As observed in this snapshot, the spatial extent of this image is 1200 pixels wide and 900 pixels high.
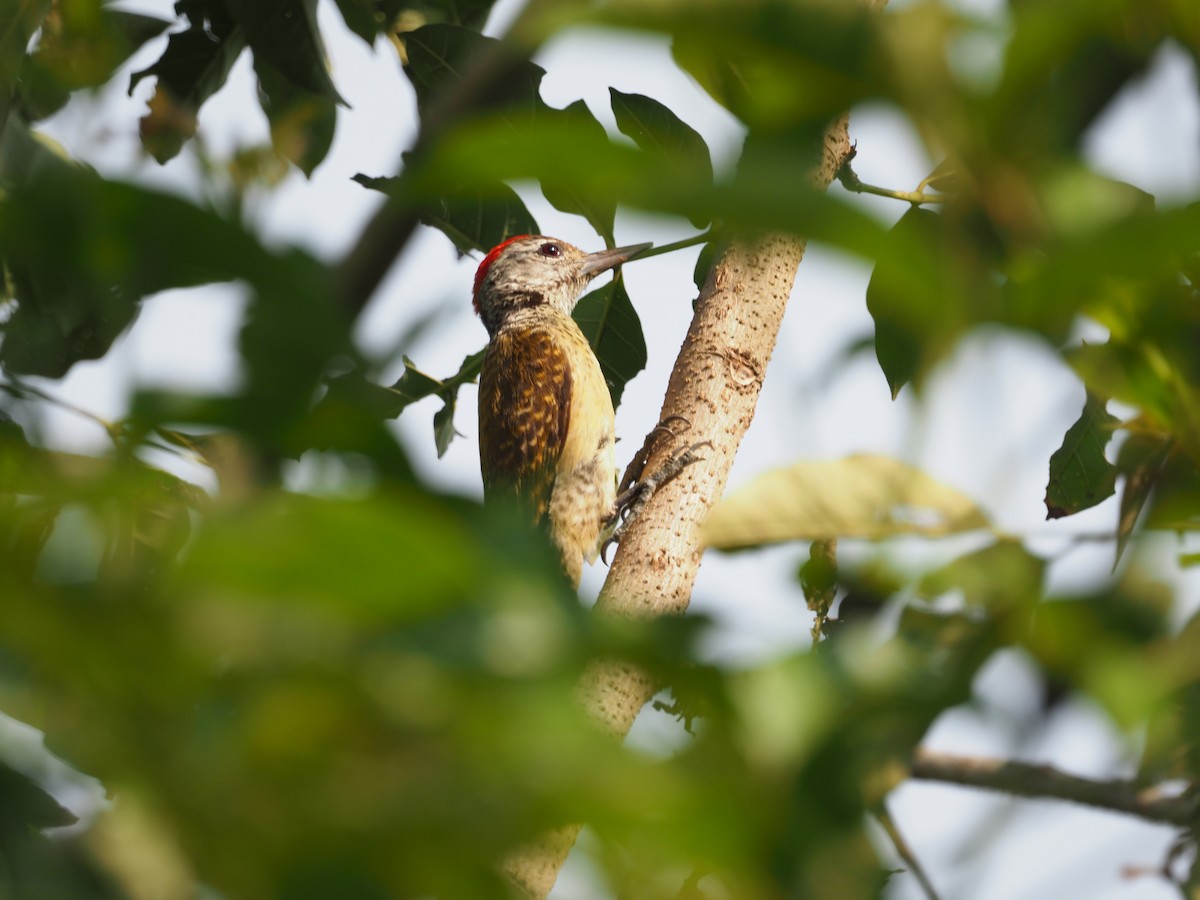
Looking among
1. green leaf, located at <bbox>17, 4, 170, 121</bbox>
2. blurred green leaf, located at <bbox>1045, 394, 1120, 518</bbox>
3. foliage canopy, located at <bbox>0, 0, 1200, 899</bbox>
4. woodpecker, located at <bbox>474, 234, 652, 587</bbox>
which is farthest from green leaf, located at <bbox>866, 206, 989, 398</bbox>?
woodpecker, located at <bbox>474, 234, 652, 587</bbox>

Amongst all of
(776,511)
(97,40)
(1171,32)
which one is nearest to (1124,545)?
(776,511)

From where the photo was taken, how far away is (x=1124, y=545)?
3.16 feet

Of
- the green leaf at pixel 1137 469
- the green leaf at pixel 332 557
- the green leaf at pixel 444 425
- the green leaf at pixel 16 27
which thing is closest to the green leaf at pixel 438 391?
the green leaf at pixel 444 425

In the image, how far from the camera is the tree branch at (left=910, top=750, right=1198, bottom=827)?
89cm

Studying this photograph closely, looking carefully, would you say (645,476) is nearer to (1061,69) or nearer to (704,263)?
(704,263)

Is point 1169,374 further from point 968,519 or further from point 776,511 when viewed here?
point 776,511

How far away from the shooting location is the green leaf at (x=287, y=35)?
283 cm

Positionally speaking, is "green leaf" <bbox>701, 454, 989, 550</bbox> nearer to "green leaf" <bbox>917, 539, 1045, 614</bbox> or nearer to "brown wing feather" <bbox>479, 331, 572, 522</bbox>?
→ "green leaf" <bbox>917, 539, 1045, 614</bbox>

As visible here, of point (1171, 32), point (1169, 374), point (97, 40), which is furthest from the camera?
point (97, 40)

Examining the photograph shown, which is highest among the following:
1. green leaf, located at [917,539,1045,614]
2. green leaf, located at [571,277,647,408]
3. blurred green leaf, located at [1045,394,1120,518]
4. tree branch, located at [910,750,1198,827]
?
green leaf, located at [571,277,647,408]

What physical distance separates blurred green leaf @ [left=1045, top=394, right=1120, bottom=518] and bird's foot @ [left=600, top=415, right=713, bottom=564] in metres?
0.83

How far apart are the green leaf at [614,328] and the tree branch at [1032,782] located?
112 inches

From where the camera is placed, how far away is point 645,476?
3.63 meters

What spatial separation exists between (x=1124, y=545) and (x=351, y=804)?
67 centimetres
